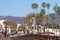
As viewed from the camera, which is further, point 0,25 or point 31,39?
point 0,25

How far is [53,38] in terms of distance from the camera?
2439 cm

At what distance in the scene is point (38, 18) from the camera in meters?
76.4

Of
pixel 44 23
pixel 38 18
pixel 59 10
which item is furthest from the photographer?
pixel 44 23

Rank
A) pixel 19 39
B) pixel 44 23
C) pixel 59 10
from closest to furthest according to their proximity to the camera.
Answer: pixel 19 39 < pixel 59 10 < pixel 44 23

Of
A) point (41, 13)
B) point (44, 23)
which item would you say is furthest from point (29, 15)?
point (44, 23)

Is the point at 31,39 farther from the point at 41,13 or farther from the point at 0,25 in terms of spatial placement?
the point at 0,25

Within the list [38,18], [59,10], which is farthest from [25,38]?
[38,18]

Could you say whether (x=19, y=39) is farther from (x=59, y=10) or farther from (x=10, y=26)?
(x=10, y=26)

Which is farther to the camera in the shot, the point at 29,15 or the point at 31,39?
the point at 29,15

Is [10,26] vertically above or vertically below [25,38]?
below

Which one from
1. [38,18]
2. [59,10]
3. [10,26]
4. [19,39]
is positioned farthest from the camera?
[10,26]

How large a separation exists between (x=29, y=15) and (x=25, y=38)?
5615cm

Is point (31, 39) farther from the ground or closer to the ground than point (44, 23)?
farther from the ground

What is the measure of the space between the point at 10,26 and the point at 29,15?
8.19m
